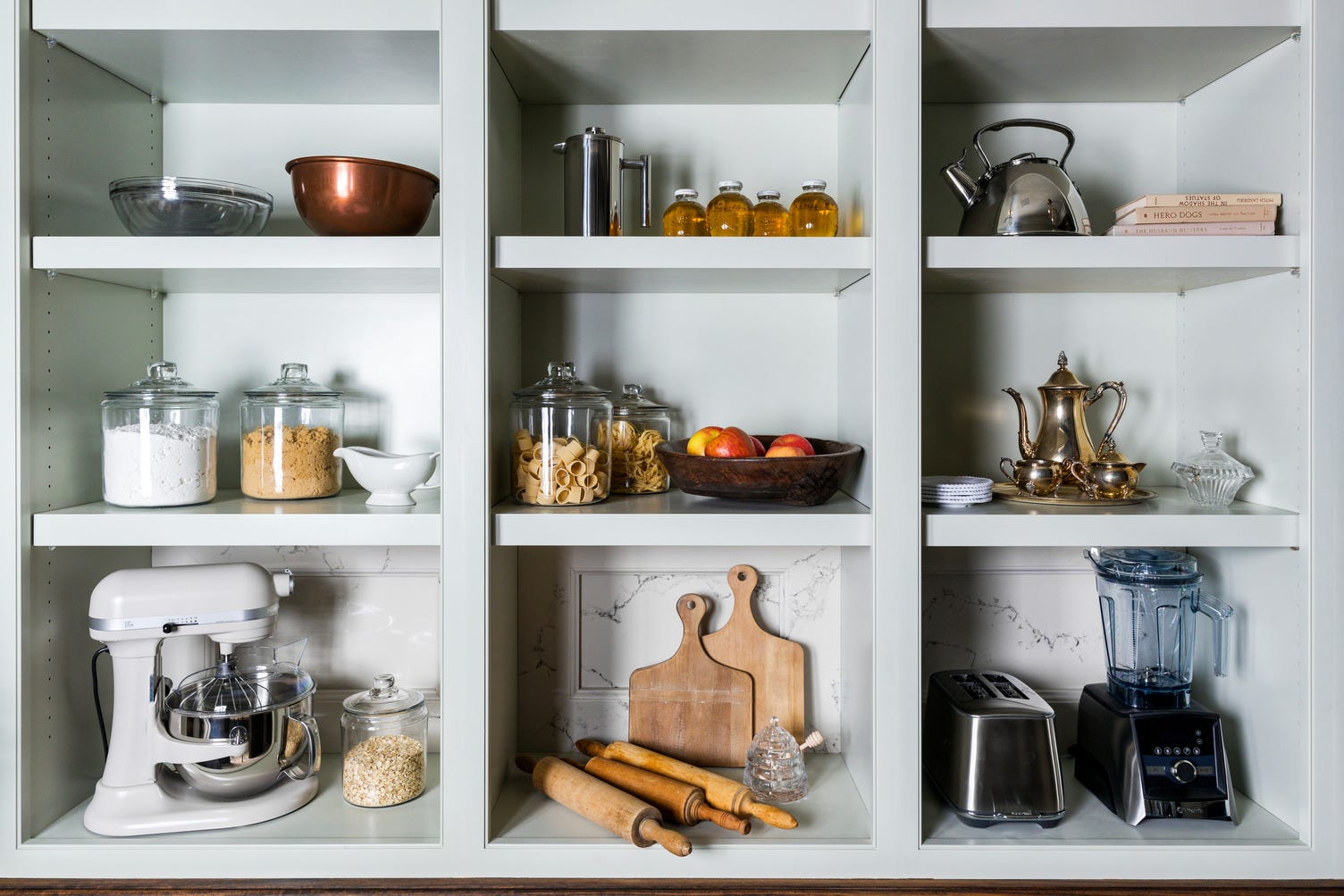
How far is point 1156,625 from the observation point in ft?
4.65

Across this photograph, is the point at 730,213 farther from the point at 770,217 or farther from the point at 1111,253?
the point at 1111,253

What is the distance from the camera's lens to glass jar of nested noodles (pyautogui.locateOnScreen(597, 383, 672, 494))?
1.53m

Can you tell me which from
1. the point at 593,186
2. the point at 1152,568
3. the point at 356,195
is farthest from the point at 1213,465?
the point at 356,195

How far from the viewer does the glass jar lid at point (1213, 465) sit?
134 centimetres

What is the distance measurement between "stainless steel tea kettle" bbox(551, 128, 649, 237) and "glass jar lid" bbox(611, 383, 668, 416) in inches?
12.1

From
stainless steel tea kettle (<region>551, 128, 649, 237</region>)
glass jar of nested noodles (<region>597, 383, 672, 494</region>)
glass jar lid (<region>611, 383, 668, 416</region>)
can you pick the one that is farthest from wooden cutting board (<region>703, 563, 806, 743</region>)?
stainless steel tea kettle (<region>551, 128, 649, 237</region>)

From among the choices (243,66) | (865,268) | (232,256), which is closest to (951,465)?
(865,268)

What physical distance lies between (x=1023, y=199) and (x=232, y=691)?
1504 mm

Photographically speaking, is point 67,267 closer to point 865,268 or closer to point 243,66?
point 243,66

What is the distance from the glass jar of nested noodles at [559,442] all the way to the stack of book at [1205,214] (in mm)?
874

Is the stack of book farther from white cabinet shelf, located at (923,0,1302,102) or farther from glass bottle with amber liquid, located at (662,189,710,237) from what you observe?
glass bottle with amber liquid, located at (662,189,710,237)

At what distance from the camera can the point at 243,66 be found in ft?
4.64

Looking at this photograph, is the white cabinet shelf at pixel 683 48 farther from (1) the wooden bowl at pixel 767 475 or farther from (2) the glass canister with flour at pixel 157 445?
(2) the glass canister with flour at pixel 157 445

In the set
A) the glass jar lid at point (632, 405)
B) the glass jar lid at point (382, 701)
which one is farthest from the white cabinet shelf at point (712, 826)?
the glass jar lid at point (632, 405)
